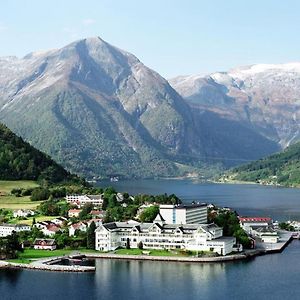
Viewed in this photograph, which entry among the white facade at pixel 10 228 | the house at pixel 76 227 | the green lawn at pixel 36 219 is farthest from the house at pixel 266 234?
the white facade at pixel 10 228

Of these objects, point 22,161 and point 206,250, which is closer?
point 206,250

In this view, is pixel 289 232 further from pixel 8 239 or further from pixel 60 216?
pixel 8 239

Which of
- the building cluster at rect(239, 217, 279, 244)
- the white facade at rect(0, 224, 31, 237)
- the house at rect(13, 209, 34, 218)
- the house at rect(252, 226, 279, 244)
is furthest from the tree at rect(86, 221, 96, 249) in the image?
the house at rect(252, 226, 279, 244)

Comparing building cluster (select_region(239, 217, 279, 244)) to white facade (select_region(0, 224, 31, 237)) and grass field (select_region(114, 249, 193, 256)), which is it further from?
white facade (select_region(0, 224, 31, 237))

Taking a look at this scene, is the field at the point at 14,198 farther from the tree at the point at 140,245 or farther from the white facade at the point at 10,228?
the tree at the point at 140,245

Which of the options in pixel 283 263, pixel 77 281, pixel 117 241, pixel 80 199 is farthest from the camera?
pixel 80 199

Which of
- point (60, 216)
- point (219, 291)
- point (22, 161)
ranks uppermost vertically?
point (22, 161)

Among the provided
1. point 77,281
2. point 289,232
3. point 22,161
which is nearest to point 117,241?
point 77,281

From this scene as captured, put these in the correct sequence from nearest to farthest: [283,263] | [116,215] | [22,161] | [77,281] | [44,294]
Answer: [44,294]
[77,281]
[283,263]
[116,215]
[22,161]
